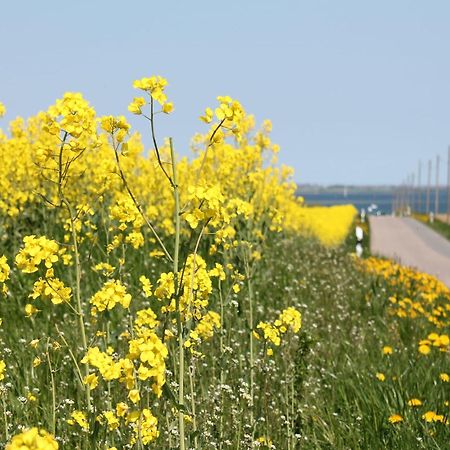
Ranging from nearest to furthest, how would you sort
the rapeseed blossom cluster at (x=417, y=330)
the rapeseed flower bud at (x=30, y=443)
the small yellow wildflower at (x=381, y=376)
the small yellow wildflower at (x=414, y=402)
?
the rapeseed flower bud at (x=30, y=443) → the small yellow wildflower at (x=414, y=402) → the rapeseed blossom cluster at (x=417, y=330) → the small yellow wildflower at (x=381, y=376)

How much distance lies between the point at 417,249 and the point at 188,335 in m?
26.0

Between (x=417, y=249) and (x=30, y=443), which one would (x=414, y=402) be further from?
(x=417, y=249)

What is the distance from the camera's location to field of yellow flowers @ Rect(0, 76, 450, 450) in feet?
10.6

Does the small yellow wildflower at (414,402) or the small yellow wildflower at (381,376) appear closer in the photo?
the small yellow wildflower at (414,402)

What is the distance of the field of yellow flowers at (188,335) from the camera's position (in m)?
3.24

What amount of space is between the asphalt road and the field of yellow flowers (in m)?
7.08

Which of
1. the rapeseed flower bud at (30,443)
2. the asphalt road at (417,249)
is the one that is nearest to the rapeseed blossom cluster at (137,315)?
the rapeseed flower bud at (30,443)

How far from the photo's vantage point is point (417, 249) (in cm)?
2880

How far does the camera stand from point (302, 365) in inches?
181

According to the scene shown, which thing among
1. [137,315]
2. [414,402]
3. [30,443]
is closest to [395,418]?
[414,402]

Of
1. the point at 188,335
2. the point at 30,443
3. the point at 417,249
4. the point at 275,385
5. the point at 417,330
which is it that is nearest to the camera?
the point at 30,443

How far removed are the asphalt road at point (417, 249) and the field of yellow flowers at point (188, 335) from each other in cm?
708

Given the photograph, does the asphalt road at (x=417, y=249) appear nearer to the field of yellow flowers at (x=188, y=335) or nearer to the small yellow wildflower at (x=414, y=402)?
the field of yellow flowers at (x=188, y=335)

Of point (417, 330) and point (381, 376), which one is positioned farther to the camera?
point (417, 330)
